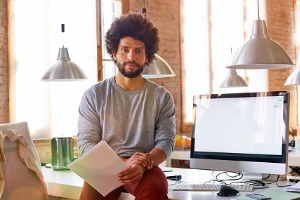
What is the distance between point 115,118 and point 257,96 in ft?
2.41

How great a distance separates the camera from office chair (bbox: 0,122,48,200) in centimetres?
261

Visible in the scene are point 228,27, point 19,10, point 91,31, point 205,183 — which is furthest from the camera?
point 228,27

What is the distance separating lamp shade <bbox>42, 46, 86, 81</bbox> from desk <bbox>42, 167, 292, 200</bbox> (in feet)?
2.48

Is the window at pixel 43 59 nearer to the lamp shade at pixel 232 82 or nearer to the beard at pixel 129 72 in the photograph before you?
the lamp shade at pixel 232 82

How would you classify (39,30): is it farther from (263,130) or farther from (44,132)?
(263,130)

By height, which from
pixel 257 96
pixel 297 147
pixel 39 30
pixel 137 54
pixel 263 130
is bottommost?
pixel 297 147

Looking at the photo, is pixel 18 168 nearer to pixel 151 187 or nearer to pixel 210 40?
pixel 151 187

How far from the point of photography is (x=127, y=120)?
236cm

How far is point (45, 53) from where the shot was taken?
190 inches

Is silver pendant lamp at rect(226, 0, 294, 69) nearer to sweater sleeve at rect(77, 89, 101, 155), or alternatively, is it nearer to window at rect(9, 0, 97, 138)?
sweater sleeve at rect(77, 89, 101, 155)

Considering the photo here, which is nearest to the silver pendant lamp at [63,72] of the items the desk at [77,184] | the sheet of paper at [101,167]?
the desk at [77,184]

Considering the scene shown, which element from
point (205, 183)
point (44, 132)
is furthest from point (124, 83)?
point (44, 132)

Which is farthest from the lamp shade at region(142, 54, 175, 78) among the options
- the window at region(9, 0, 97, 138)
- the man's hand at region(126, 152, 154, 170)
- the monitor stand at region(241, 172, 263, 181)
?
the man's hand at region(126, 152, 154, 170)

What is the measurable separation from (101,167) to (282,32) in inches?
271
